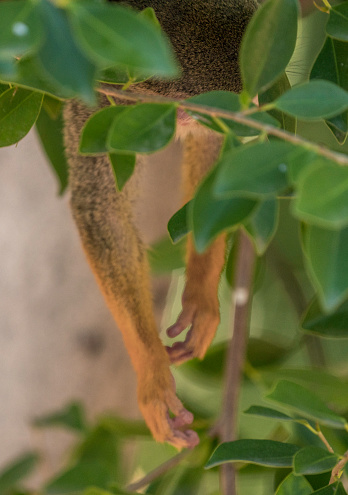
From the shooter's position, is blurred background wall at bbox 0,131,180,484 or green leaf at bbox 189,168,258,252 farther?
blurred background wall at bbox 0,131,180,484

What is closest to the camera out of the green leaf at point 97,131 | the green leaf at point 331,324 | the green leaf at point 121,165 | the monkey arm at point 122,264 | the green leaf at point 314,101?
the green leaf at point 314,101

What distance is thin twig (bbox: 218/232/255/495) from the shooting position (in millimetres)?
1358

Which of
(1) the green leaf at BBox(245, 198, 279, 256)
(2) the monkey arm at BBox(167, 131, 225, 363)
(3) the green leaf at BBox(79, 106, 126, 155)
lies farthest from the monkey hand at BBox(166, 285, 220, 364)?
(1) the green leaf at BBox(245, 198, 279, 256)

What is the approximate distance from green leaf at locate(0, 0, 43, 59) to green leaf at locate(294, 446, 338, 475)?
1.86 feet

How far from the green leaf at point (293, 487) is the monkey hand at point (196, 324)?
1.77 feet

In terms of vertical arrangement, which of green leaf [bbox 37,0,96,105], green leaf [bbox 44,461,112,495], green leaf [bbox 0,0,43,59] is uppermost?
green leaf [bbox 0,0,43,59]

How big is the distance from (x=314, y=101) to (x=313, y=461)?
454mm

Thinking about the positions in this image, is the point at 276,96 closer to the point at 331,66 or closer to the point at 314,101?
the point at 331,66

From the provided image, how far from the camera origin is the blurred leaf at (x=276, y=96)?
0.79 metres

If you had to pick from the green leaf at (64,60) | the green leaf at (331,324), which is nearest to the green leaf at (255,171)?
the green leaf at (64,60)

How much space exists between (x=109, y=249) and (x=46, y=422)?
21.6 inches

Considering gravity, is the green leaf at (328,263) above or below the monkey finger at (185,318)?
above

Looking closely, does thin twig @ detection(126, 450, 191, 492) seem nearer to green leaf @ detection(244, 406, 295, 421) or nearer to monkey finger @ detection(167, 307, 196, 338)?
monkey finger @ detection(167, 307, 196, 338)

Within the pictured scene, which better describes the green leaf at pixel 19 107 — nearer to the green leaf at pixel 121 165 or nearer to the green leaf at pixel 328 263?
the green leaf at pixel 121 165
